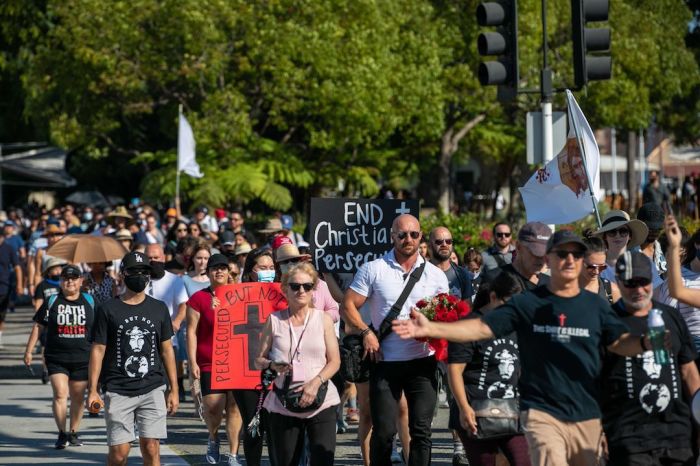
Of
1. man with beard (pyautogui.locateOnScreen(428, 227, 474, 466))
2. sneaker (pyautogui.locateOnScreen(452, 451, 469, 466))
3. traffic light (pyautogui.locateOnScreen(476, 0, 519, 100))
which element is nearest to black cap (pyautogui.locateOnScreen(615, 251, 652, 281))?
man with beard (pyautogui.locateOnScreen(428, 227, 474, 466))

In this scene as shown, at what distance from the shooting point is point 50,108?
33438 millimetres

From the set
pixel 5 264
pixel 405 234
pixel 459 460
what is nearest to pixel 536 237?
pixel 405 234

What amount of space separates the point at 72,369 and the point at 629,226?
5.06 m

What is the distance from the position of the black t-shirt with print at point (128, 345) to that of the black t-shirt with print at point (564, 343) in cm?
325

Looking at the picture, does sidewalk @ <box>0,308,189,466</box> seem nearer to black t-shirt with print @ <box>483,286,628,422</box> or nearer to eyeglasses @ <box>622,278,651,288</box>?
black t-shirt with print @ <box>483,286,628,422</box>

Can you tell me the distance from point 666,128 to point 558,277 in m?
39.8

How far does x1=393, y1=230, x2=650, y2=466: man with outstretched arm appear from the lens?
20.9 feet

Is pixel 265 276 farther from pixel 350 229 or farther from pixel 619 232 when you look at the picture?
pixel 619 232

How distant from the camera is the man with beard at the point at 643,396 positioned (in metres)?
6.36

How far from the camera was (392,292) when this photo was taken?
8680 mm

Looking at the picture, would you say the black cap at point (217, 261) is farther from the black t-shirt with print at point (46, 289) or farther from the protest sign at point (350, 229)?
the black t-shirt with print at point (46, 289)

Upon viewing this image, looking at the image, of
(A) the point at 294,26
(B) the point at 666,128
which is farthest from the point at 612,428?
(B) the point at 666,128

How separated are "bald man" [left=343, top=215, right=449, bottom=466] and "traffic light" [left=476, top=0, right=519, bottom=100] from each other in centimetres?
397

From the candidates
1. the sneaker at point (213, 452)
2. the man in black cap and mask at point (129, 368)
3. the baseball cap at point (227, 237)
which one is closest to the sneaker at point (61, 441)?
the sneaker at point (213, 452)
